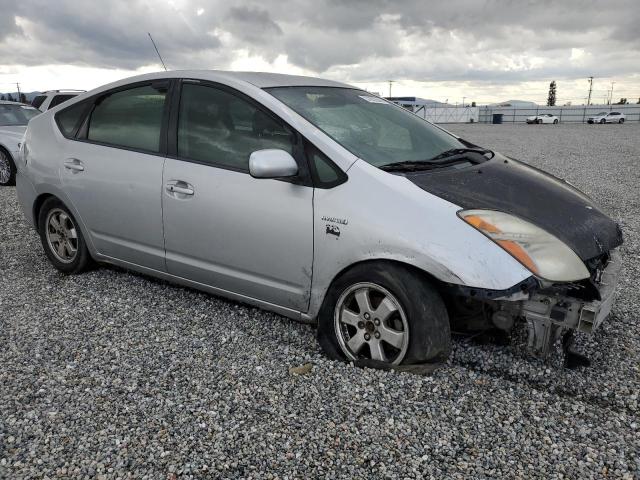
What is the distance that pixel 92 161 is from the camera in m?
4.33

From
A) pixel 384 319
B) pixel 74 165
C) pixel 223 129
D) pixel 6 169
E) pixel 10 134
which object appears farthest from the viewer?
pixel 6 169

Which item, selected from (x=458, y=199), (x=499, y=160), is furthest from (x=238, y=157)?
(x=499, y=160)

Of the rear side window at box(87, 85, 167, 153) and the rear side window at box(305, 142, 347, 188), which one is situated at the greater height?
the rear side window at box(87, 85, 167, 153)

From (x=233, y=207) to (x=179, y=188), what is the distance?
19.7 inches

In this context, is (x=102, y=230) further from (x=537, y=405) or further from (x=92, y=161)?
(x=537, y=405)

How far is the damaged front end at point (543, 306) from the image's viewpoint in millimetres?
2752

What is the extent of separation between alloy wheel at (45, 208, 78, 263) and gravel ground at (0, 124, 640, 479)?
78cm

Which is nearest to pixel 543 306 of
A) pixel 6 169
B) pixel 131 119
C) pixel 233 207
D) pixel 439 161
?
pixel 439 161

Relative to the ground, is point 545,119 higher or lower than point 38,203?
lower

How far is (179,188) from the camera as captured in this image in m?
3.75

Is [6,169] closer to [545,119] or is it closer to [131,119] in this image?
[131,119]

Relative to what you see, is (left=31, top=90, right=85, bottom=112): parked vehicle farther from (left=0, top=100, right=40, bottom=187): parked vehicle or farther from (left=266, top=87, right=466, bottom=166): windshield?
(left=266, top=87, right=466, bottom=166): windshield

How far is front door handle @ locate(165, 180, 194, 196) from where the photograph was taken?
370 cm

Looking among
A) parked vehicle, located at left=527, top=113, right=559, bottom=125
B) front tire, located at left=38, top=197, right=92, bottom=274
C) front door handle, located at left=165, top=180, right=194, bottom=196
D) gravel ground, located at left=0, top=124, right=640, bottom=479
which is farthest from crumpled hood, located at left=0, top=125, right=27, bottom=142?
parked vehicle, located at left=527, top=113, right=559, bottom=125
